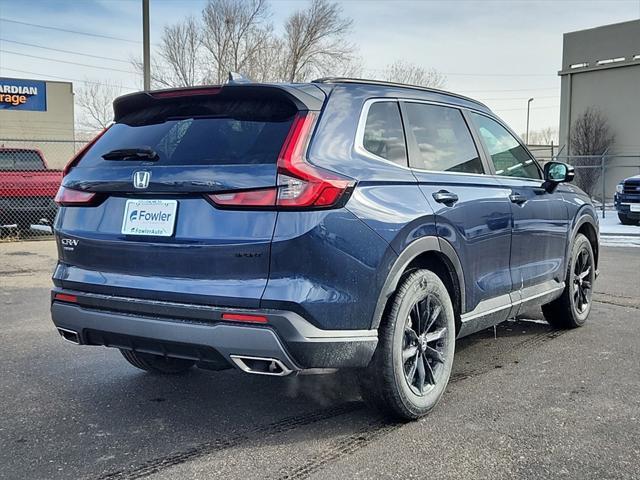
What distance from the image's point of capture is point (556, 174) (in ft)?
16.9

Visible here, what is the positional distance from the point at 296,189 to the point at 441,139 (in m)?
1.47

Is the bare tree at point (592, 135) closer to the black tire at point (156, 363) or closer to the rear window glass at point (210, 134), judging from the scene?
the black tire at point (156, 363)

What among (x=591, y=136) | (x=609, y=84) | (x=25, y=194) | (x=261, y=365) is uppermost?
(x=609, y=84)

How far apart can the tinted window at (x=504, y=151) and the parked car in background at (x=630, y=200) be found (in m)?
12.4

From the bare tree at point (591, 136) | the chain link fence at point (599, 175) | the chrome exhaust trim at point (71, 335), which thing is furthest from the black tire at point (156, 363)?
the bare tree at point (591, 136)

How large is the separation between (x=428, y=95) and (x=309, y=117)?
4.08ft

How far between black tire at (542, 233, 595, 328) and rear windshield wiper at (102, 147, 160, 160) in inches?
146

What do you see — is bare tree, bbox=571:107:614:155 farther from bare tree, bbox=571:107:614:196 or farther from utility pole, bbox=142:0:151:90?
utility pole, bbox=142:0:151:90

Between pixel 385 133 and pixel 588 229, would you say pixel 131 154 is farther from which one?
pixel 588 229

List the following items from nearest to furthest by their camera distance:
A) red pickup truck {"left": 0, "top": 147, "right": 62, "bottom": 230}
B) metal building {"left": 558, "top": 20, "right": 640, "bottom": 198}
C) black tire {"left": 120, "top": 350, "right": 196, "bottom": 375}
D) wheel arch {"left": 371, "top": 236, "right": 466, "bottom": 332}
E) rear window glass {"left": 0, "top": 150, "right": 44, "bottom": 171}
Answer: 1. wheel arch {"left": 371, "top": 236, "right": 466, "bottom": 332}
2. black tire {"left": 120, "top": 350, "right": 196, "bottom": 375}
3. red pickup truck {"left": 0, "top": 147, "right": 62, "bottom": 230}
4. rear window glass {"left": 0, "top": 150, "right": 44, "bottom": 171}
5. metal building {"left": 558, "top": 20, "right": 640, "bottom": 198}

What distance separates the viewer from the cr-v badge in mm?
3238

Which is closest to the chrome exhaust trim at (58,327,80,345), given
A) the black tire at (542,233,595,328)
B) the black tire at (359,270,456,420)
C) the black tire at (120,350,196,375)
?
the black tire at (120,350,196,375)

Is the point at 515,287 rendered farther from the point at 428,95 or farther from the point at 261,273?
the point at 261,273

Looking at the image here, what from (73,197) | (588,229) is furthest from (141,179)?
(588,229)
